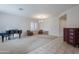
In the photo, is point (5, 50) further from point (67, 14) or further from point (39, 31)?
point (67, 14)

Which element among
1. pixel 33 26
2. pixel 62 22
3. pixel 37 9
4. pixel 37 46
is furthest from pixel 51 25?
pixel 37 46

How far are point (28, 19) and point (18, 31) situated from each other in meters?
0.58

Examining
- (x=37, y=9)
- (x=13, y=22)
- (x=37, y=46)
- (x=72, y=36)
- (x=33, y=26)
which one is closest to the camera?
(x=37, y=9)

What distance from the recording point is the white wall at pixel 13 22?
3948mm

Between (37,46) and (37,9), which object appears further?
(37,46)

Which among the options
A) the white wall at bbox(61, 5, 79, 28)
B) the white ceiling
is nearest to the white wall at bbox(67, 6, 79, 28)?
the white wall at bbox(61, 5, 79, 28)

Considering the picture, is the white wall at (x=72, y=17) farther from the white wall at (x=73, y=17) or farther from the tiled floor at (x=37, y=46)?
the tiled floor at (x=37, y=46)

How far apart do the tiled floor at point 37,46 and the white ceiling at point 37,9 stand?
36.3 inches

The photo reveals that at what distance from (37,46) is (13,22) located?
1301mm

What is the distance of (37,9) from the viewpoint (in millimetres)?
3941

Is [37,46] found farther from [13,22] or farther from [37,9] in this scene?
[37,9]

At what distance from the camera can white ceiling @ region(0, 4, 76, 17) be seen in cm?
364

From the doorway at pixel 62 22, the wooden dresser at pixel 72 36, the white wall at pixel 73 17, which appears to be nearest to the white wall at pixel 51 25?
the doorway at pixel 62 22
